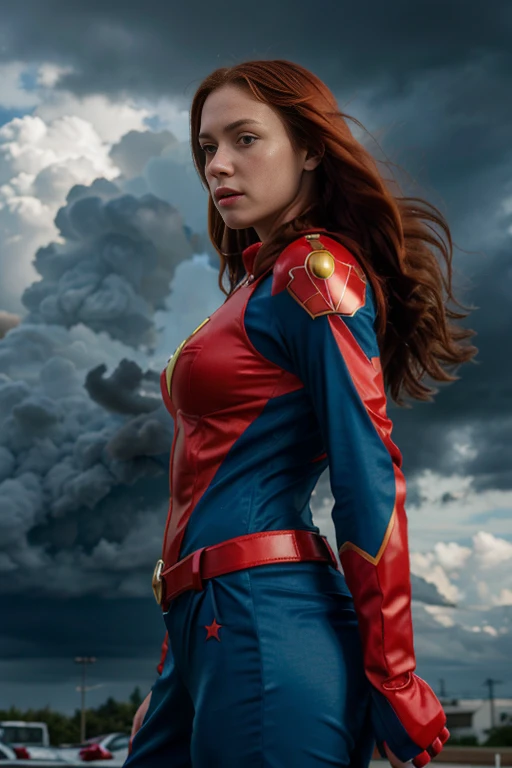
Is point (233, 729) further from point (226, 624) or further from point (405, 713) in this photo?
point (405, 713)

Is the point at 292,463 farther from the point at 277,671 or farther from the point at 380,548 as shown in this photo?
the point at 277,671

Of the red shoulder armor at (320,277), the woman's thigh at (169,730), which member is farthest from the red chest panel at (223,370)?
the woman's thigh at (169,730)

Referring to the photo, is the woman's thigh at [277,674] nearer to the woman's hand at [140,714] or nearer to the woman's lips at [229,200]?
the woman's hand at [140,714]

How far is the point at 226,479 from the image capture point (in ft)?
5.32

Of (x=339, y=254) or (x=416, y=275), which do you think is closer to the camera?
(x=339, y=254)

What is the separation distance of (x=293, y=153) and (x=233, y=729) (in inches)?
39.4

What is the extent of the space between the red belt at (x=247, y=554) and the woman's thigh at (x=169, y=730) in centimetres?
22

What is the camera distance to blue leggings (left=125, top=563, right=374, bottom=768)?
1479 mm

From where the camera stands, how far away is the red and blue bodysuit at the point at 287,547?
1.48 metres

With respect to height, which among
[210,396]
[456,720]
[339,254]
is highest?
[339,254]

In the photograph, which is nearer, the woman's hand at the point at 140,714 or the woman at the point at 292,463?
the woman at the point at 292,463

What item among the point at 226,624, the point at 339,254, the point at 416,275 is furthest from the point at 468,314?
the point at 226,624

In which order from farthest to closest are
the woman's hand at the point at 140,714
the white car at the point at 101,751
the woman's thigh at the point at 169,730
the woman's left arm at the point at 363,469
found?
the white car at the point at 101,751, the woman's hand at the point at 140,714, the woman's thigh at the point at 169,730, the woman's left arm at the point at 363,469

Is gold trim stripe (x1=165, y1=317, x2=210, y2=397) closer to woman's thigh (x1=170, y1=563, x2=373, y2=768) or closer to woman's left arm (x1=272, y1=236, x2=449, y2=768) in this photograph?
woman's left arm (x1=272, y1=236, x2=449, y2=768)
